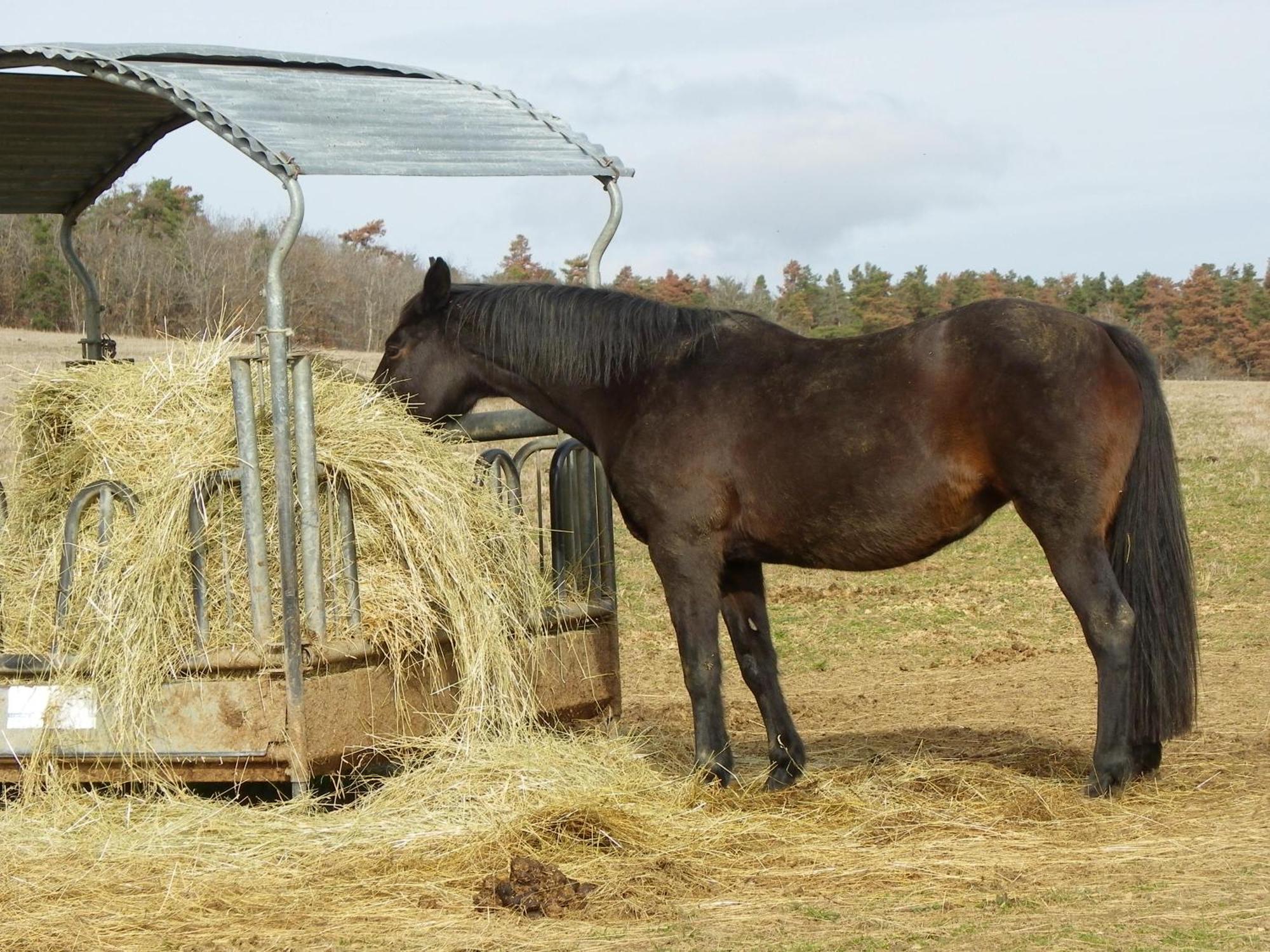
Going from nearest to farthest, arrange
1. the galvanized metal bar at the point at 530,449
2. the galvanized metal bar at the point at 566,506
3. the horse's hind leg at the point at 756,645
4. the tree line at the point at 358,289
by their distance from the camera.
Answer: the horse's hind leg at the point at 756,645, the galvanized metal bar at the point at 530,449, the galvanized metal bar at the point at 566,506, the tree line at the point at 358,289

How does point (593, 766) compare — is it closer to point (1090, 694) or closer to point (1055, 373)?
point (1055, 373)

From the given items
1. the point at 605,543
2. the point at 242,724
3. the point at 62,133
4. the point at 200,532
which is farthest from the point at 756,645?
the point at 62,133

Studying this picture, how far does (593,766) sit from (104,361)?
2.81 m

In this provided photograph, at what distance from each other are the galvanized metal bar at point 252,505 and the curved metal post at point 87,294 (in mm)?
2486

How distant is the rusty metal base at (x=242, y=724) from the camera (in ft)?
15.2

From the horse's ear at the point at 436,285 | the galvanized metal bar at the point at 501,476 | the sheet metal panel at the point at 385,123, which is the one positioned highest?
the sheet metal panel at the point at 385,123

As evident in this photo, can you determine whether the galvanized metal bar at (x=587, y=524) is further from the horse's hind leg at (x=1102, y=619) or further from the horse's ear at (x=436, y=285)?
the horse's hind leg at (x=1102, y=619)

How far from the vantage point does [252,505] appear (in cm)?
468

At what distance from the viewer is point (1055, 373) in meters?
4.84

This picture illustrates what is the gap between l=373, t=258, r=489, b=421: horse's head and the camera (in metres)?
5.68

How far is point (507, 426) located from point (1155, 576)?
114 inches

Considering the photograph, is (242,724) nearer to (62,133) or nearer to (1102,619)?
(1102,619)

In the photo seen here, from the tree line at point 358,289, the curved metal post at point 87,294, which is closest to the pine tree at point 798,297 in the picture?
the tree line at point 358,289

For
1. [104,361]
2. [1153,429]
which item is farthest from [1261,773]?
[104,361]
